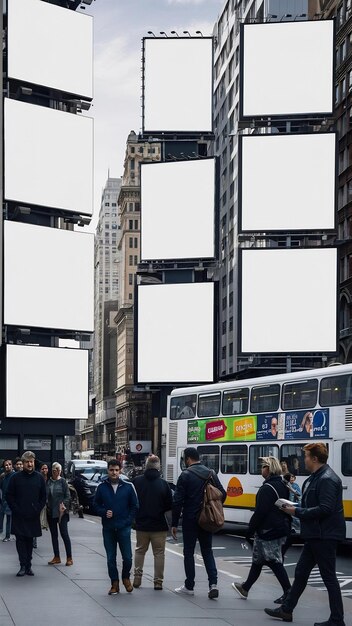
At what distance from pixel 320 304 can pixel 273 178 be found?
8.17 m

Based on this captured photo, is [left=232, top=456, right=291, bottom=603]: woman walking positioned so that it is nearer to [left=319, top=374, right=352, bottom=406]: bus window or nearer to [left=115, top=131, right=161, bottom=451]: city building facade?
[left=319, top=374, right=352, bottom=406]: bus window

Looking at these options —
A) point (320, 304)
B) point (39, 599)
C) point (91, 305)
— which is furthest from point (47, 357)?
point (39, 599)

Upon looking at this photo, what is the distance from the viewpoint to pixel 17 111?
216 ft

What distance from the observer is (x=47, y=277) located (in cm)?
6556

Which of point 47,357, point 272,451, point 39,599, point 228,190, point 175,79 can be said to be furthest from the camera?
point 228,190

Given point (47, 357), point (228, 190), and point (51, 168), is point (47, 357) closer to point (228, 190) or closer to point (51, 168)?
point (51, 168)

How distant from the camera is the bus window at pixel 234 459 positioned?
100ft

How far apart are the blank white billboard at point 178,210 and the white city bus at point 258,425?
30968mm

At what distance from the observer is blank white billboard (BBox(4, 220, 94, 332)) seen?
64250mm

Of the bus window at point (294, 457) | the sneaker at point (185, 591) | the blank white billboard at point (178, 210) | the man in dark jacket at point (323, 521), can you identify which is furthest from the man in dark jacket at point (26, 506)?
the blank white billboard at point (178, 210)

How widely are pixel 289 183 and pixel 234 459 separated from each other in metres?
33.7

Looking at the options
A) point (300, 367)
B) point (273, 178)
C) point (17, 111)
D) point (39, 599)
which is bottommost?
point (39, 599)

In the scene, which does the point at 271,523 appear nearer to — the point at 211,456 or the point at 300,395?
the point at 300,395

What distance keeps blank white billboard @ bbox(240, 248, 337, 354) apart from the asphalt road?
26990mm
